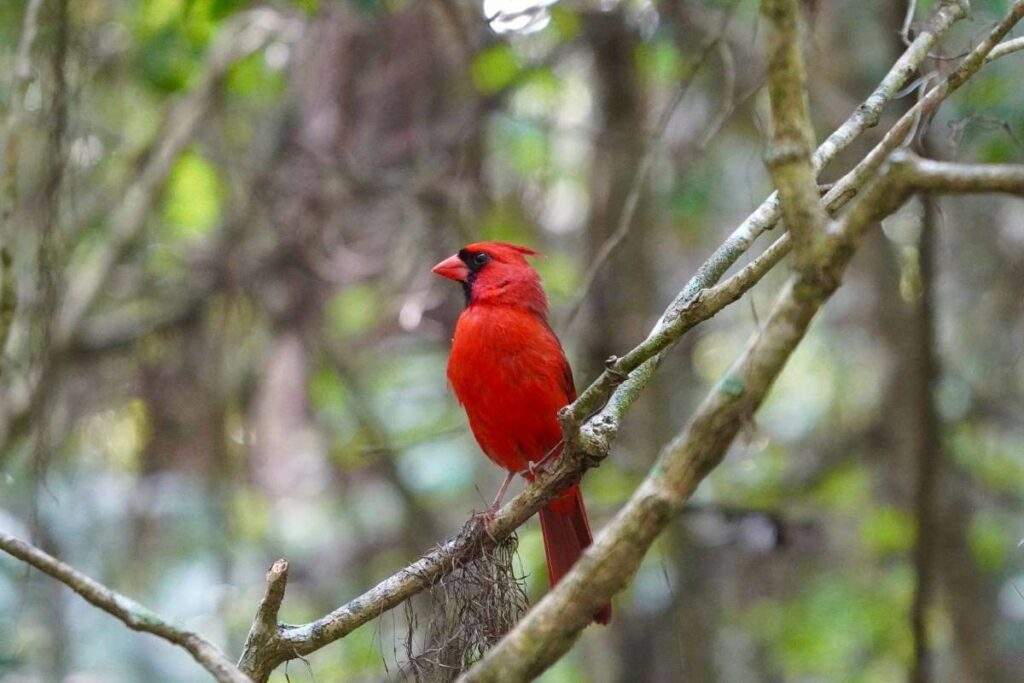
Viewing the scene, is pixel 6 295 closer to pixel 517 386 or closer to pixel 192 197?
pixel 517 386

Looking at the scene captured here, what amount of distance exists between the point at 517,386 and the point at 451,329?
2.07 meters

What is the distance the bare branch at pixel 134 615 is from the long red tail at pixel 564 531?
6.43 ft

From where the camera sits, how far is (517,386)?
3988 mm

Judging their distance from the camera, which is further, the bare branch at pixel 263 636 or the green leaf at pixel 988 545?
the green leaf at pixel 988 545

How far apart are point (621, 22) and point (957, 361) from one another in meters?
2.77

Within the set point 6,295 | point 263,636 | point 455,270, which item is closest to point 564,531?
point 455,270

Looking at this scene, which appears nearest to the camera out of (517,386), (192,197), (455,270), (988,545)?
(517,386)

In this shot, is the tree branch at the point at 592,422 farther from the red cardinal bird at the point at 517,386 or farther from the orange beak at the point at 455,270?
the orange beak at the point at 455,270

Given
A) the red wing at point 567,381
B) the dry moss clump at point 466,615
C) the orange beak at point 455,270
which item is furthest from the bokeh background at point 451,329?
the dry moss clump at point 466,615

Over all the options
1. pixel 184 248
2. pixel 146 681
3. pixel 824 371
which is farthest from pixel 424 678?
pixel 824 371

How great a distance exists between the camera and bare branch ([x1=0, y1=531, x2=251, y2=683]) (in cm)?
223

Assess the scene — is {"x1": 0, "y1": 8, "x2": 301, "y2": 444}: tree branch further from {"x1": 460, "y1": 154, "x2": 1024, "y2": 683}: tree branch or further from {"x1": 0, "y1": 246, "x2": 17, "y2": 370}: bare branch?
{"x1": 460, "y1": 154, "x2": 1024, "y2": 683}: tree branch

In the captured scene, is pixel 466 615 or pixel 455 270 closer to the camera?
pixel 466 615

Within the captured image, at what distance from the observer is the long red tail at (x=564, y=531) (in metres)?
4.19
